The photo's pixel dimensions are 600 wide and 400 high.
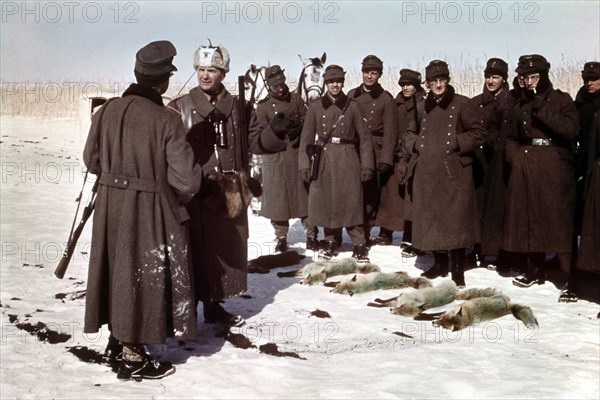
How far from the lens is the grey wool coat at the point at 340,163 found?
7402 mm

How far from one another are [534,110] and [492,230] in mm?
1556

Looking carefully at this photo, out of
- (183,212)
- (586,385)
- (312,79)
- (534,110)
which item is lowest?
(586,385)

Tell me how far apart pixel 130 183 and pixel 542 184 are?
419cm

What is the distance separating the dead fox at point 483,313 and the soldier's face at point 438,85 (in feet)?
6.84

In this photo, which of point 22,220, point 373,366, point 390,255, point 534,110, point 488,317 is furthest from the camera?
point 22,220

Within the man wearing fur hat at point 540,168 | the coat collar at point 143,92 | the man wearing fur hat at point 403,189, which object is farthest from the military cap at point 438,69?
the coat collar at point 143,92

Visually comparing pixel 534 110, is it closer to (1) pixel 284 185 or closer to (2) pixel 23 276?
(1) pixel 284 185

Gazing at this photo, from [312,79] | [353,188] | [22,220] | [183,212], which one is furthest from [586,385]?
[22,220]

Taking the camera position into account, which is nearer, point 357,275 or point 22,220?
point 357,275

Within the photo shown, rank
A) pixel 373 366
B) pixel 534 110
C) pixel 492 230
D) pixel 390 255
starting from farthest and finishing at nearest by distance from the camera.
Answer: pixel 390 255
pixel 492 230
pixel 534 110
pixel 373 366

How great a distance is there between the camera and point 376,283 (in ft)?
20.6

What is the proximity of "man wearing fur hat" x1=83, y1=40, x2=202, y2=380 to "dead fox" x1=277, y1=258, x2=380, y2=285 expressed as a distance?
9.03 feet

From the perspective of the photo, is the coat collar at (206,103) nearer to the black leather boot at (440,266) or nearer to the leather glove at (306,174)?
the leather glove at (306,174)

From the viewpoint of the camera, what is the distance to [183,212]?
13.0 feet
